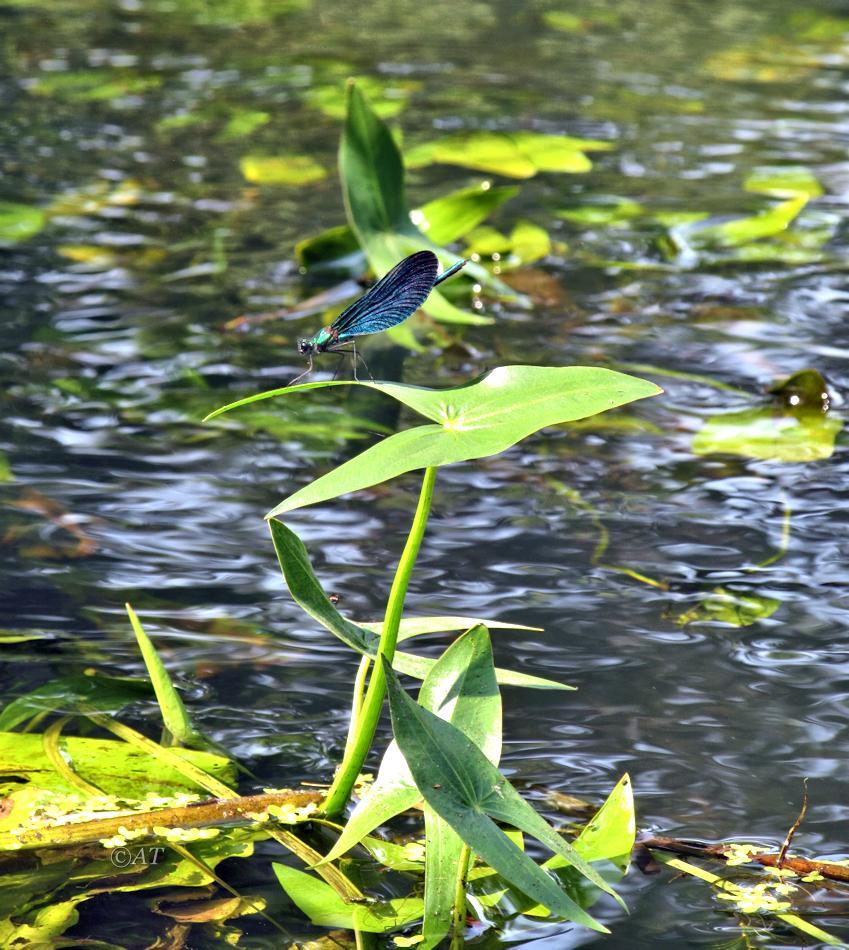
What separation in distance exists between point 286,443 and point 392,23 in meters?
4.26

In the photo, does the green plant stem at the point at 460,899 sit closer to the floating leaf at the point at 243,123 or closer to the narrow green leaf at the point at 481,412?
the narrow green leaf at the point at 481,412

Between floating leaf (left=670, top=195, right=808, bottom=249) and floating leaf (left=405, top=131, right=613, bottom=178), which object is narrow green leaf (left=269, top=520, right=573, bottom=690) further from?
floating leaf (left=405, top=131, right=613, bottom=178)

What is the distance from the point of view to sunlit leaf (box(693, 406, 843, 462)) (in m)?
2.08

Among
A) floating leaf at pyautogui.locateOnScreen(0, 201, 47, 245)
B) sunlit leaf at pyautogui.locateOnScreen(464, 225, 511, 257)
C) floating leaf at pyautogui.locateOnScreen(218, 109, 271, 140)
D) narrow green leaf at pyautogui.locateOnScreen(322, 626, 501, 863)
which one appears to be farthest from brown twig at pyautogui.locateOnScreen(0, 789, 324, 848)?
floating leaf at pyautogui.locateOnScreen(218, 109, 271, 140)

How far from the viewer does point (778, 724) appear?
1.39 m

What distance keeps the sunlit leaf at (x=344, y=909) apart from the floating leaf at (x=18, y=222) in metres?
2.39

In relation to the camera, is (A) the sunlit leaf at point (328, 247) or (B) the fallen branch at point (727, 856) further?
(A) the sunlit leaf at point (328, 247)

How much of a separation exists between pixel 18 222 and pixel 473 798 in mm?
2673

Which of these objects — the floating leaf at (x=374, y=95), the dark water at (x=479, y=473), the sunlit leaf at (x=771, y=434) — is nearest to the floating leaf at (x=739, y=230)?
the dark water at (x=479, y=473)

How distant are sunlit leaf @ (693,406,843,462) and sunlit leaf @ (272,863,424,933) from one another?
3.99 ft

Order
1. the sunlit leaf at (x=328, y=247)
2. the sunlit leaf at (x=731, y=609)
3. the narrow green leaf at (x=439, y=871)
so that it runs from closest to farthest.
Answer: the narrow green leaf at (x=439, y=871), the sunlit leaf at (x=731, y=609), the sunlit leaf at (x=328, y=247)

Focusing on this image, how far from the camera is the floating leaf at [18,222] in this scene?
121 inches

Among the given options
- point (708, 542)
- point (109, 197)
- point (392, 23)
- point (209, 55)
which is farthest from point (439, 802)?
point (392, 23)

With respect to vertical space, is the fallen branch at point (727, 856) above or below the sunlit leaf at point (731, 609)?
above
